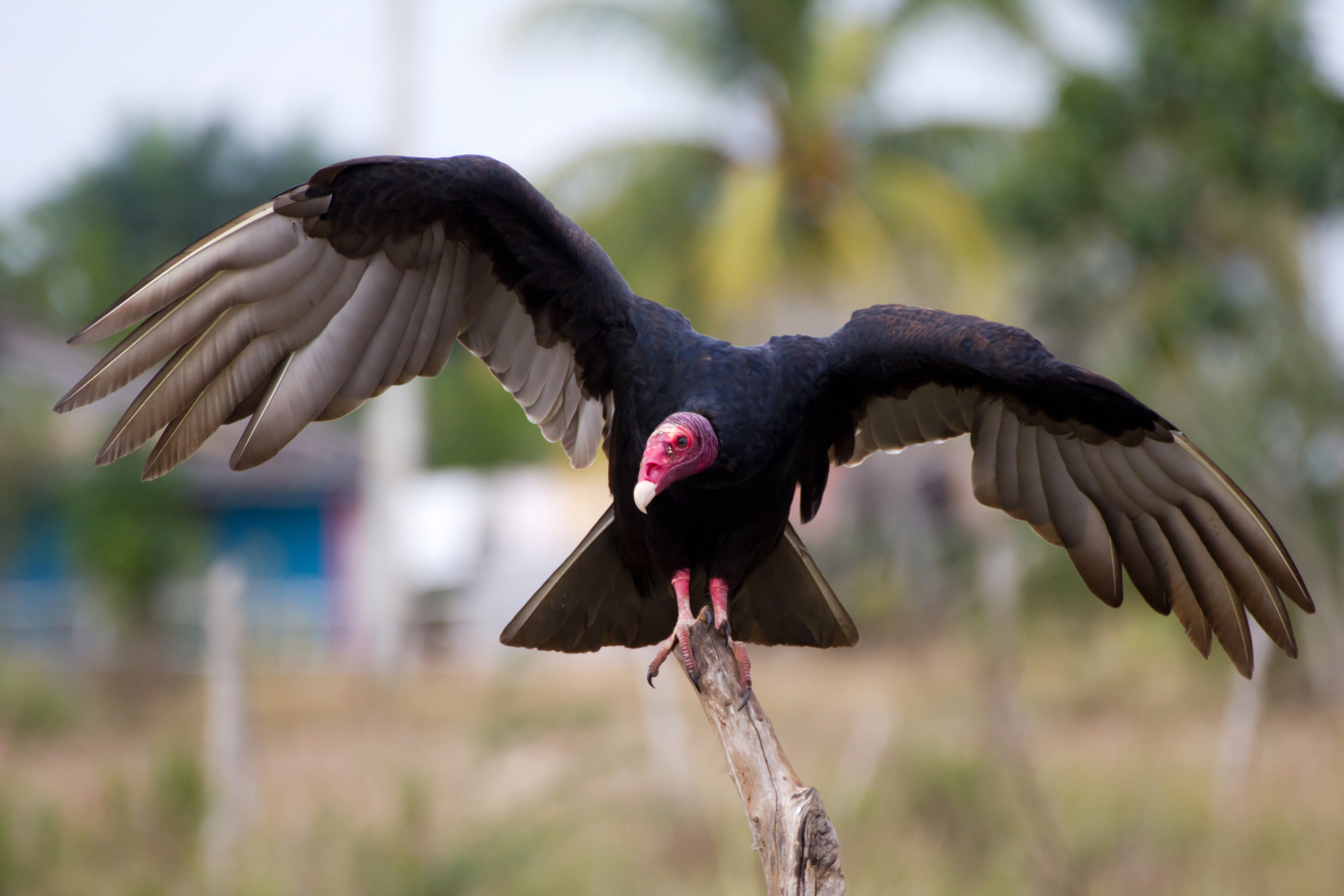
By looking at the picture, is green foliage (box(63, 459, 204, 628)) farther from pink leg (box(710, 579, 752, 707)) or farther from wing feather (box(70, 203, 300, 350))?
pink leg (box(710, 579, 752, 707))

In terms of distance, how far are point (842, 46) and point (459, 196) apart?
11.3m

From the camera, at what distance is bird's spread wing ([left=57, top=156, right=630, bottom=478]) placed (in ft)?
7.93

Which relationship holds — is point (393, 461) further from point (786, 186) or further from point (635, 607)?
point (635, 607)

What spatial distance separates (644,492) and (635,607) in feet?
1.90

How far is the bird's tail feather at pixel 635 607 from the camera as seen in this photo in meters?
2.65

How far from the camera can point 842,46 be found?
42.4 feet

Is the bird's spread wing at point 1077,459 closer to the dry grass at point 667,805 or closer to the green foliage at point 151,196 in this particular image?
the dry grass at point 667,805

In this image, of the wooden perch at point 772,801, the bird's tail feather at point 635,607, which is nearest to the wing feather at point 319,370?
the bird's tail feather at point 635,607

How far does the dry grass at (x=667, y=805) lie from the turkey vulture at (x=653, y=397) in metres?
2.12

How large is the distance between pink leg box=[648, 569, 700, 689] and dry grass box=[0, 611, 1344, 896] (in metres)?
2.29

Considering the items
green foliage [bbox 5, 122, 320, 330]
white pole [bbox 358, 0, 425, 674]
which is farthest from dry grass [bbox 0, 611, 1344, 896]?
green foliage [bbox 5, 122, 320, 330]

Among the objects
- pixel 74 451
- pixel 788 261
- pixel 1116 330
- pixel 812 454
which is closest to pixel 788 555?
pixel 812 454

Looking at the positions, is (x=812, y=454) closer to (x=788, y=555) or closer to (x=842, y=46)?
(x=788, y=555)

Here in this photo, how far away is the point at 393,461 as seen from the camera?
12.8 metres
